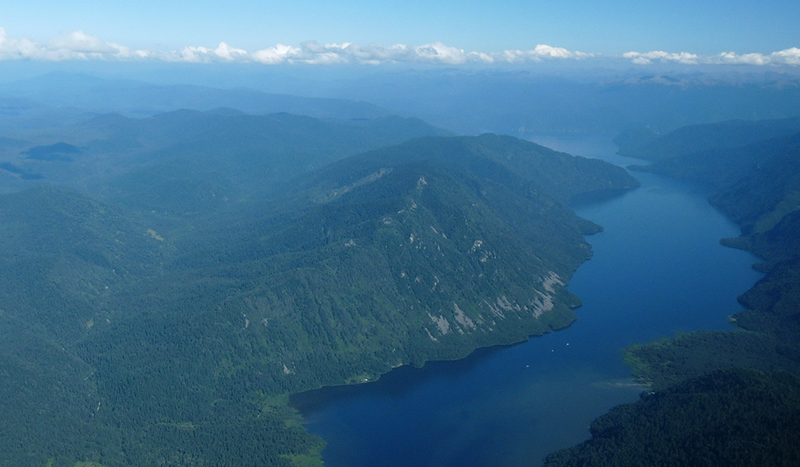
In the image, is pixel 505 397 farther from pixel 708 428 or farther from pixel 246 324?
pixel 246 324

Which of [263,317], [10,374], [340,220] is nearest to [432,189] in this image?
[340,220]

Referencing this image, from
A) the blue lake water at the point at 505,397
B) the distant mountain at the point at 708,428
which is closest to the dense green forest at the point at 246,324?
the blue lake water at the point at 505,397

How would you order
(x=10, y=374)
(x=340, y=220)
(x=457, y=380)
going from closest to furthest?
(x=10, y=374)
(x=457, y=380)
(x=340, y=220)

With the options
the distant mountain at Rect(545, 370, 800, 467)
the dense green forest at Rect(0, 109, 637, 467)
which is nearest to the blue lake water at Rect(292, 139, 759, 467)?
the dense green forest at Rect(0, 109, 637, 467)

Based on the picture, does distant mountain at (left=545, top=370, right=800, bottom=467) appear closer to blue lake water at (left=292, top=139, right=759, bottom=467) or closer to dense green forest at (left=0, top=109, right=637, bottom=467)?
blue lake water at (left=292, top=139, right=759, bottom=467)

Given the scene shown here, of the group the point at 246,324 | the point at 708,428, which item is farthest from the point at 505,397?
the point at 246,324

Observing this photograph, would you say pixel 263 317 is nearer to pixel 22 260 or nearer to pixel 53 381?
pixel 53 381

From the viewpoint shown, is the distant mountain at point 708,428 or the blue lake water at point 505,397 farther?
the blue lake water at point 505,397

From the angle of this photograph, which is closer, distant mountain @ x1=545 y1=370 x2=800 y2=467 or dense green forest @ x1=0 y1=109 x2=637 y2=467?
distant mountain @ x1=545 y1=370 x2=800 y2=467

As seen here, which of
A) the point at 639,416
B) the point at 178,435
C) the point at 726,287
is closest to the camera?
the point at 639,416

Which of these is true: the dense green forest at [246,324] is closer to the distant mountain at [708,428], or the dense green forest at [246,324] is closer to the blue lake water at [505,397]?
the blue lake water at [505,397]

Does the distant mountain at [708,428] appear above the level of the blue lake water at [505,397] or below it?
above
